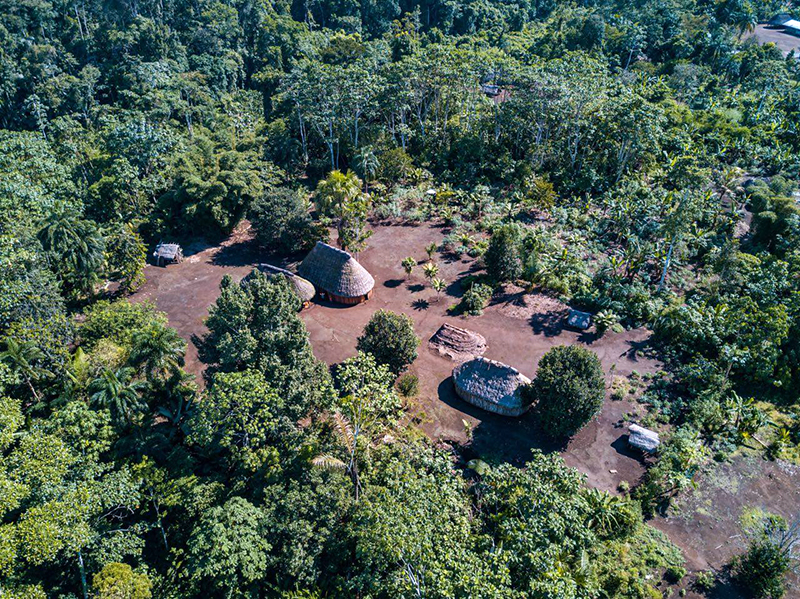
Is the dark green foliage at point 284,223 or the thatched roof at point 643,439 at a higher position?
the dark green foliage at point 284,223

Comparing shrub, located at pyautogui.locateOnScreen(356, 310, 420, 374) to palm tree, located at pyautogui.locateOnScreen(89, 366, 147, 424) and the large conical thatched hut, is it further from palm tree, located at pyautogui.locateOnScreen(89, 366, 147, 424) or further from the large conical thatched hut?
palm tree, located at pyautogui.locateOnScreen(89, 366, 147, 424)

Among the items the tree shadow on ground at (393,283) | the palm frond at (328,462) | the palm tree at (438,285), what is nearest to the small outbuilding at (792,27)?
the palm tree at (438,285)

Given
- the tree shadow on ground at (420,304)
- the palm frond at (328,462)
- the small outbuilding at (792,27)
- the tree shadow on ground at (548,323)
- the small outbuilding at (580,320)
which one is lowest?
the tree shadow on ground at (420,304)

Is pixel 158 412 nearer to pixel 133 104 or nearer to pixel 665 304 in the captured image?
pixel 665 304

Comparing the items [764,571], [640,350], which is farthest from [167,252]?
[764,571]

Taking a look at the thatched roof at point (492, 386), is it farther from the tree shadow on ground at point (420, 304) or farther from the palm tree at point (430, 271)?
the palm tree at point (430, 271)

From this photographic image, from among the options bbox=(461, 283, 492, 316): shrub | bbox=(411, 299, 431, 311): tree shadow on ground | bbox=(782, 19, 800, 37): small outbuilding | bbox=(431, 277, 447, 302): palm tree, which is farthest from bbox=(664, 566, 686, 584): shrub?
bbox=(782, 19, 800, 37): small outbuilding
